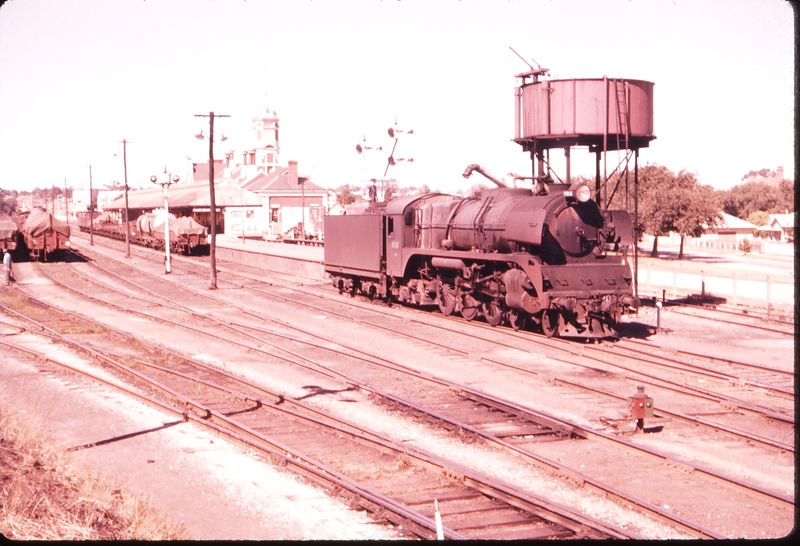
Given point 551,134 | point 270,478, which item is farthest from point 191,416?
point 551,134

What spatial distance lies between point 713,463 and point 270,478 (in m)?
5.44

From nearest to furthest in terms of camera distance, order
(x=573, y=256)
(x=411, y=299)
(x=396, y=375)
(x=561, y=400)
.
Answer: (x=561, y=400) → (x=396, y=375) → (x=573, y=256) → (x=411, y=299)

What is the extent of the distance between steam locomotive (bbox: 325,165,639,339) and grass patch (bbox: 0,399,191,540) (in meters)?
10.9

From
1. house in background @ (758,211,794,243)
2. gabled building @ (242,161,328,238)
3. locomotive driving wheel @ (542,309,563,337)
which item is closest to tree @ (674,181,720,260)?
locomotive driving wheel @ (542,309,563,337)

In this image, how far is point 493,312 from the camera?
19.3 meters

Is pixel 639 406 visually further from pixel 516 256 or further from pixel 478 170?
pixel 478 170

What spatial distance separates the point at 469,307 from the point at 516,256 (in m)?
3.65

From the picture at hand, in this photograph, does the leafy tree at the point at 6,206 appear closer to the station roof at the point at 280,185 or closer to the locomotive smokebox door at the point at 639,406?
the station roof at the point at 280,185

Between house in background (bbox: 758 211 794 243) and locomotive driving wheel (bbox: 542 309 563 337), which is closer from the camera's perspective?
locomotive driving wheel (bbox: 542 309 563 337)

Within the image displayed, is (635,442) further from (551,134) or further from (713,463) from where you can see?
(551,134)

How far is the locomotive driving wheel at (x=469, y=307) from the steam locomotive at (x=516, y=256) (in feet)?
0.09

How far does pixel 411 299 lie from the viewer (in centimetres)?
2264

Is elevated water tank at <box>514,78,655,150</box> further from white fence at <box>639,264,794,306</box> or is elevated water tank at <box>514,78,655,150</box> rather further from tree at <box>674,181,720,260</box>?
tree at <box>674,181,720,260</box>

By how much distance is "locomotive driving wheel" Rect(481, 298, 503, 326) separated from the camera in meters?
19.0
